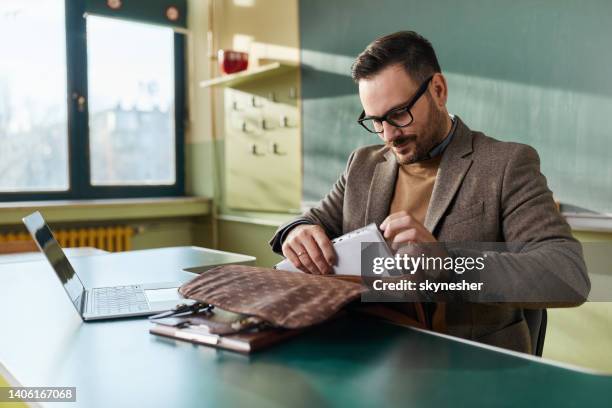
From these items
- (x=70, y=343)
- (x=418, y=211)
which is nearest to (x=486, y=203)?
(x=418, y=211)

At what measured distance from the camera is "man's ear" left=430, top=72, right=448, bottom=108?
1494 mm

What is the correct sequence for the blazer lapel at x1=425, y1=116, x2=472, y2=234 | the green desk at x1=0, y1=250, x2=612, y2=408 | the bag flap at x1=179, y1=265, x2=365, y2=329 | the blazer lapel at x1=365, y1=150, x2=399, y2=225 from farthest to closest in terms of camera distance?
the blazer lapel at x1=365, y1=150, x2=399, y2=225, the blazer lapel at x1=425, y1=116, x2=472, y2=234, the bag flap at x1=179, y1=265, x2=365, y2=329, the green desk at x1=0, y1=250, x2=612, y2=408

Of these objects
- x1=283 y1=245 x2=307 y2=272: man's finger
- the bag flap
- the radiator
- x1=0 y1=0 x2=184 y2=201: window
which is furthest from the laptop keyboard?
x1=0 y1=0 x2=184 y2=201: window

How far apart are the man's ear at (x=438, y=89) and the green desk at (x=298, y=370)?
691 millimetres

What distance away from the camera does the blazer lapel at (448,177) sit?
1.45 m

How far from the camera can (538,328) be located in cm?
136

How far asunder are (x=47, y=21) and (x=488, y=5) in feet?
10.1

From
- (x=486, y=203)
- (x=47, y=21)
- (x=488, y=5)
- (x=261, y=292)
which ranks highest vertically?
(x=47, y=21)

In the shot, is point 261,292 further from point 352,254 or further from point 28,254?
point 28,254

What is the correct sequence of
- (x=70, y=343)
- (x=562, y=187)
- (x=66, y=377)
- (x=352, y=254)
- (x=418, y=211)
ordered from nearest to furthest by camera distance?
(x=66, y=377)
(x=70, y=343)
(x=352, y=254)
(x=418, y=211)
(x=562, y=187)

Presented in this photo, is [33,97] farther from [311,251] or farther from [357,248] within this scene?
[357,248]

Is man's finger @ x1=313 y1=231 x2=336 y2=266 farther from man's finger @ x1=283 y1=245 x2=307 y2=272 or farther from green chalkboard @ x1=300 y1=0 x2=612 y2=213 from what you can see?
green chalkboard @ x1=300 y1=0 x2=612 y2=213

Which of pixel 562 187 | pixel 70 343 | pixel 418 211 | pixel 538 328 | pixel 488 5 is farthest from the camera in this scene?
pixel 488 5

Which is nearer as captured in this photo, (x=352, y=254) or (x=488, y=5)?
(x=352, y=254)
